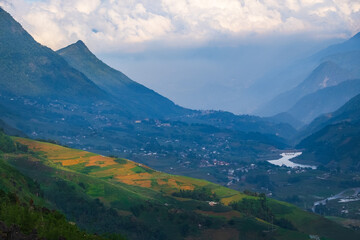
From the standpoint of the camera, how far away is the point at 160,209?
431 ft

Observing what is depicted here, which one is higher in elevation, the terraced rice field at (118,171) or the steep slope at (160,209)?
the terraced rice field at (118,171)

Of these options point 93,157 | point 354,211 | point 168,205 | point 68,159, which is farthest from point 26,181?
point 354,211

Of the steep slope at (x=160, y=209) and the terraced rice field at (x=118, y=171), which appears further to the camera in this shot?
the terraced rice field at (x=118, y=171)

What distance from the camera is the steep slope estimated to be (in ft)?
395

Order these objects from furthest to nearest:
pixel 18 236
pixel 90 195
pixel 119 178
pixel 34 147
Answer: pixel 34 147, pixel 119 178, pixel 90 195, pixel 18 236

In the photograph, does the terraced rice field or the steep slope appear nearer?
the steep slope

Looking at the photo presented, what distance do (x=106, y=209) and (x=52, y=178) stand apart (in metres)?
18.2

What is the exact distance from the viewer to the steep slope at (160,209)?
120438mm

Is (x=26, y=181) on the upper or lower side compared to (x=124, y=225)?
upper

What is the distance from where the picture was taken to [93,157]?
7756 inches

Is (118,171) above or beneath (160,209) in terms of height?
above

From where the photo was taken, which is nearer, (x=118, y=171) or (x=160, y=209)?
(x=160, y=209)

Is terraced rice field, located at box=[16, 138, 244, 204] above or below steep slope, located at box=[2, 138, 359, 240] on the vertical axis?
above

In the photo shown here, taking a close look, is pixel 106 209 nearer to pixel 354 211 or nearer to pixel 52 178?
pixel 52 178
